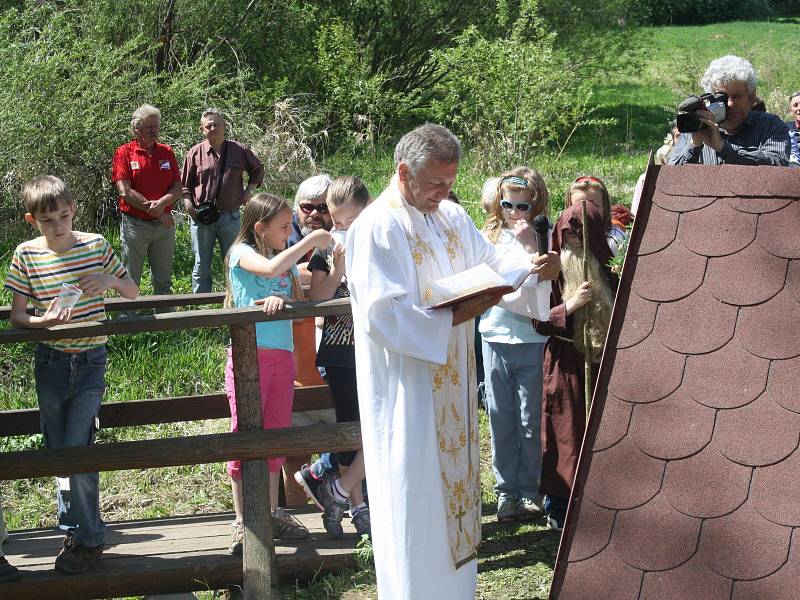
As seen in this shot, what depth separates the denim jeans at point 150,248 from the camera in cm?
896

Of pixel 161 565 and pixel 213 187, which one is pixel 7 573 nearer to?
pixel 161 565

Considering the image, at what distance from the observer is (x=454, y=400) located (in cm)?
404

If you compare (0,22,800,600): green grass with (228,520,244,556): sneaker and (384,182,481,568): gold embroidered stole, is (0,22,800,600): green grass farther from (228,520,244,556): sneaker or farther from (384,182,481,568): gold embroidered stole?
(384,182,481,568): gold embroidered stole

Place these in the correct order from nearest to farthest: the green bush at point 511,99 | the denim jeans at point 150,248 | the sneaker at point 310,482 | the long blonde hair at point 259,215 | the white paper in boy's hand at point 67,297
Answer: the white paper in boy's hand at point 67,297
the long blonde hair at point 259,215
the sneaker at point 310,482
the denim jeans at point 150,248
the green bush at point 511,99

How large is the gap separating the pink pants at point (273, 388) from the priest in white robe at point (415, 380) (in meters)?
1.18

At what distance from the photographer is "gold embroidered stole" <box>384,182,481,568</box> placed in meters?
3.93

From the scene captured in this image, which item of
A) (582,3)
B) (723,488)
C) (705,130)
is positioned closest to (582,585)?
(723,488)

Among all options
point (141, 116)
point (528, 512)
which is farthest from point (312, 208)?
point (141, 116)

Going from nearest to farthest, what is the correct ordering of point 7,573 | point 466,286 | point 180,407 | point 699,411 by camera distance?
point 699,411, point 466,286, point 7,573, point 180,407

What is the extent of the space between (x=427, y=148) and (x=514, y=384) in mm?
2102

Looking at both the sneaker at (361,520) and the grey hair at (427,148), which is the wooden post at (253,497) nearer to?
the sneaker at (361,520)

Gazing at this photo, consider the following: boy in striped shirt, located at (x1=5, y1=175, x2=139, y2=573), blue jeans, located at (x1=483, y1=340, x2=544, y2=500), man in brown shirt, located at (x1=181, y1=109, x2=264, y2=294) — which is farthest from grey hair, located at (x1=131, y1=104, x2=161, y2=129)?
blue jeans, located at (x1=483, y1=340, x2=544, y2=500)

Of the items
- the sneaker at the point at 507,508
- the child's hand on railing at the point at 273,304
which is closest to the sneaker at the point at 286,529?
the sneaker at the point at 507,508

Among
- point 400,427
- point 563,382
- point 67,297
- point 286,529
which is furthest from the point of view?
point 286,529
